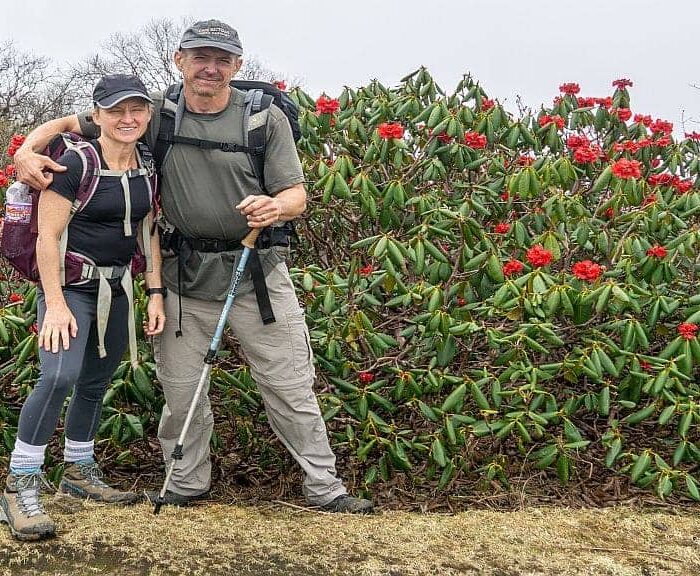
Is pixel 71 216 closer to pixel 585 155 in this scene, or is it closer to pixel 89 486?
pixel 89 486

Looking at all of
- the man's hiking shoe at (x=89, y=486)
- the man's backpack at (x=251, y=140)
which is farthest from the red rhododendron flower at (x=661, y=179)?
the man's hiking shoe at (x=89, y=486)

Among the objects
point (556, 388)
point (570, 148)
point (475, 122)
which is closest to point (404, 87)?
point (475, 122)

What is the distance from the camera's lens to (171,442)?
3.87 metres

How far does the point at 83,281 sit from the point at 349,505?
1532mm

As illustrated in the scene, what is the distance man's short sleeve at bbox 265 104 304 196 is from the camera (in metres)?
3.49

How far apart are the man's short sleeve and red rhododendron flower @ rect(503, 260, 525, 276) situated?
1.16 metres

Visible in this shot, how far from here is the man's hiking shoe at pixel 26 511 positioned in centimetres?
339

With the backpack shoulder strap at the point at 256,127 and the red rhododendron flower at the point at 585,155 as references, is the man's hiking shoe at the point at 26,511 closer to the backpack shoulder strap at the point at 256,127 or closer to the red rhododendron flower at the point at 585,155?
the backpack shoulder strap at the point at 256,127

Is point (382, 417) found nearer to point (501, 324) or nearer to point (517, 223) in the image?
point (501, 324)

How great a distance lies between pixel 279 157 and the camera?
3502mm

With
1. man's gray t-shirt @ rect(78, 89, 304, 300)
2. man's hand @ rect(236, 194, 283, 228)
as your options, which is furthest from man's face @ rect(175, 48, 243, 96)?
man's hand @ rect(236, 194, 283, 228)

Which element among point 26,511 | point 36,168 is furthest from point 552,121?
point 26,511

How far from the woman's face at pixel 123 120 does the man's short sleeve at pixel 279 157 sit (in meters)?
0.51

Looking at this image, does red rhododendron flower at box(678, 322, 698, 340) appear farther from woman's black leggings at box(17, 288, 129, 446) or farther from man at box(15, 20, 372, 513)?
woman's black leggings at box(17, 288, 129, 446)
